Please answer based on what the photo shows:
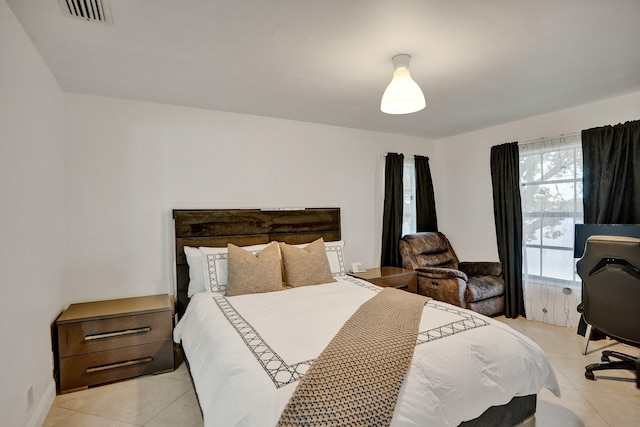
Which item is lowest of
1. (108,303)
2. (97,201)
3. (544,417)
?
(544,417)

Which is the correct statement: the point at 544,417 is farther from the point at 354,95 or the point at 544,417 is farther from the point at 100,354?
the point at 100,354

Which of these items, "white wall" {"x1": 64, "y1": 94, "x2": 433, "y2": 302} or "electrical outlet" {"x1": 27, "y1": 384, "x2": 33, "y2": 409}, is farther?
"white wall" {"x1": 64, "y1": 94, "x2": 433, "y2": 302}

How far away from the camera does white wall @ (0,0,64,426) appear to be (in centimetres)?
163

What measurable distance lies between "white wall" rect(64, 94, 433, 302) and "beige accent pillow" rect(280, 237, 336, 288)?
0.74m

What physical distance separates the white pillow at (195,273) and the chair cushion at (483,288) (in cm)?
279

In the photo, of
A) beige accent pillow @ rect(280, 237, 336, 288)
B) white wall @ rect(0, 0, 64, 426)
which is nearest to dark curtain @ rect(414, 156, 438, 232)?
beige accent pillow @ rect(280, 237, 336, 288)

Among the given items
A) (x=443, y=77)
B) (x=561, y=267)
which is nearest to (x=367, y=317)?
(x=443, y=77)

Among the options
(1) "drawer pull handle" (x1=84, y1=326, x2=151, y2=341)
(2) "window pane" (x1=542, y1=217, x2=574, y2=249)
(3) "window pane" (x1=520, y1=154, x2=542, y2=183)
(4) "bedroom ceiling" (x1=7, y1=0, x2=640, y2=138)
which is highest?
(4) "bedroom ceiling" (x1=7, y1=0, x2=640, y2=138)

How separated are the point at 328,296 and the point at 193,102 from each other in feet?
7.19

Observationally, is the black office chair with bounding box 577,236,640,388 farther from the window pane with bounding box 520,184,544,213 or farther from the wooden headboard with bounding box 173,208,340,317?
the wooden headboard with bounding box 173,208,340,317

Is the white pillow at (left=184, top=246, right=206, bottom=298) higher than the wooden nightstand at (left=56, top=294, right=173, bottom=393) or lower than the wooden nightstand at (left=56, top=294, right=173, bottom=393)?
higher

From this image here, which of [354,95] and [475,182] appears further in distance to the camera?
[475,182]

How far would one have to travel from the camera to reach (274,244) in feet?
10.2

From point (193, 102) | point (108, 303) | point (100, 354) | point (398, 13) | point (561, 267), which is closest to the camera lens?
point (398, 13)
